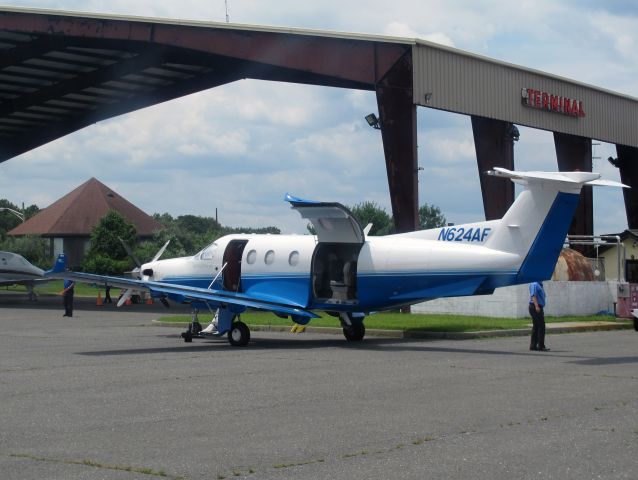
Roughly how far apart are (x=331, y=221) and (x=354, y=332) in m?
3.10

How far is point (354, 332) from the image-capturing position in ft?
80.0

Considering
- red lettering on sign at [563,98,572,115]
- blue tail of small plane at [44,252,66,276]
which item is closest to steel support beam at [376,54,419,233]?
red lettering on sign at [563,98,572,115]

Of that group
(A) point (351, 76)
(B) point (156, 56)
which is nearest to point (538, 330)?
(A) point (351, 76)

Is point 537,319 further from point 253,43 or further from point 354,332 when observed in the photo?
point 253,43

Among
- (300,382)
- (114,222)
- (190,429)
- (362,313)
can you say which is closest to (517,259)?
(362,313)

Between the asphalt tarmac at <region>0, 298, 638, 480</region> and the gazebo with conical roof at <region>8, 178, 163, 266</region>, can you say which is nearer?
the asphalt tarmac at <region>0, 298, 638, 480</region>

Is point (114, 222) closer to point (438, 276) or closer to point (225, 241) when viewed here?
point (225, 241)

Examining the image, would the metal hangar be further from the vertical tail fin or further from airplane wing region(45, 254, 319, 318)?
the vertical tail fin

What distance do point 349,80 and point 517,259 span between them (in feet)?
54.4

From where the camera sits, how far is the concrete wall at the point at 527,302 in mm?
31438

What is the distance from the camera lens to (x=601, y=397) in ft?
44.5

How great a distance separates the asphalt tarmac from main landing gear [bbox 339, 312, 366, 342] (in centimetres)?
226

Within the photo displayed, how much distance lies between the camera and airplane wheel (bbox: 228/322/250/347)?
22844mm

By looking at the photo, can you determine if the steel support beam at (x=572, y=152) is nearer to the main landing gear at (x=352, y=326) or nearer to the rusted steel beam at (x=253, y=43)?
the rusted steel beam at (x=253, y=43)
